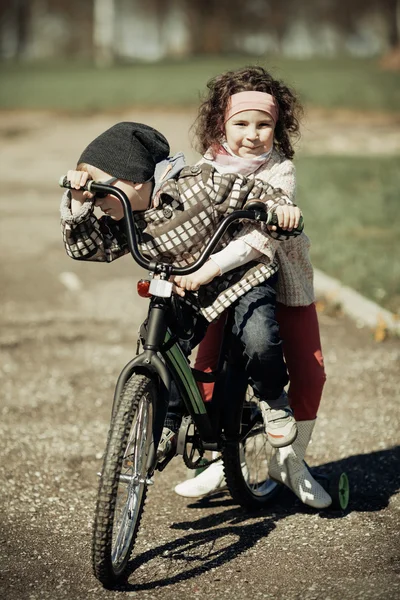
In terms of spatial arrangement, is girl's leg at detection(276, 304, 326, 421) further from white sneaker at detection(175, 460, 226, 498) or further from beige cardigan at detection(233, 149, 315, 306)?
white sneaker at detection(175, 460, 226, 498)

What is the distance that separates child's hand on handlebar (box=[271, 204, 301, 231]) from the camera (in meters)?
3.32

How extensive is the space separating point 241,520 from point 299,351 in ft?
2.69

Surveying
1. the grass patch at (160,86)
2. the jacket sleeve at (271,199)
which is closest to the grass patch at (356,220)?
the jacket sleeve at (271,199)

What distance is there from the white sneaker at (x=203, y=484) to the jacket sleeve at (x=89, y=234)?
1.31 m

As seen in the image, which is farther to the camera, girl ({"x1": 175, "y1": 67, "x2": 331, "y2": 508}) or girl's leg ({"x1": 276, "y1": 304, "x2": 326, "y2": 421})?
girl's leg ({"x1": 276, "y1": 304, "x2": 326, "y2": 421})

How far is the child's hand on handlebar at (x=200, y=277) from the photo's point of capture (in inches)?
131

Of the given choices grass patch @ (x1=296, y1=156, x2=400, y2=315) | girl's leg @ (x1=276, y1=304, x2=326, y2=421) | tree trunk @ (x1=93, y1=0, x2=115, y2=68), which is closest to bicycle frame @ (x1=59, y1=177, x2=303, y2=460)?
girl's leg @ (x1=276, y1=304, x2=326, y2=421)

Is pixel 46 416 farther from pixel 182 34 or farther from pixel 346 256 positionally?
pixel 182 34

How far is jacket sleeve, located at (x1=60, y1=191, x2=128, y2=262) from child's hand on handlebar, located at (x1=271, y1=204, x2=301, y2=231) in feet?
2.09

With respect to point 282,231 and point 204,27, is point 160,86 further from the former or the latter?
point 204,27

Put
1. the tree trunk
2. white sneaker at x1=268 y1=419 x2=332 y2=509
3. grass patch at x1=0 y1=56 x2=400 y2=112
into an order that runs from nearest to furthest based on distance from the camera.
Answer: white sneaker at x1=268 y1=419 x2=332 y2=509, grass patch at x1=0 y1=56 x2=400 y2=112, the tree trunk

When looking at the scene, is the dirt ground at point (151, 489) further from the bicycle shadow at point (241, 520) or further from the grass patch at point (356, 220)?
the grass patch at point (356, 220)

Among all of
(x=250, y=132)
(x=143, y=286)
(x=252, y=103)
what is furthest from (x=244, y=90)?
(x=143, y=286)

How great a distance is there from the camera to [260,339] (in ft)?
11.5
